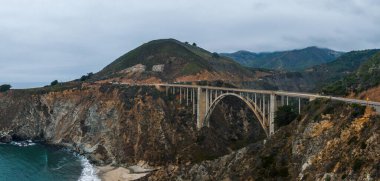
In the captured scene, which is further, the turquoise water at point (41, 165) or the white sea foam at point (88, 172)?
the turquoise water at point (41, 165)

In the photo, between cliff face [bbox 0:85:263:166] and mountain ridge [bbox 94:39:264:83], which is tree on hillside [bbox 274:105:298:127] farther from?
mountain ridge [bbox 94:39:264:83]

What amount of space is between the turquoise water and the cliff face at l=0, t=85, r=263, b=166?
18.8ft

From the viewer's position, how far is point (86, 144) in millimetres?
118000

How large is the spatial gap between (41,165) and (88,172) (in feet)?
53.7

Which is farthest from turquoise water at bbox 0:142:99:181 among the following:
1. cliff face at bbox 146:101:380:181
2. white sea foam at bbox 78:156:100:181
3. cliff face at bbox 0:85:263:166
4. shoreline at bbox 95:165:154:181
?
cliff face at bbox 146:101:380:181

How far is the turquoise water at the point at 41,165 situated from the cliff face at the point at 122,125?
5.72m

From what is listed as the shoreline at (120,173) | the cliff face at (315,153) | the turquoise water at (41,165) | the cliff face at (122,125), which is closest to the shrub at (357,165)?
the cliff face at (315,153)

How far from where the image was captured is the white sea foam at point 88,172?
87.4 meters

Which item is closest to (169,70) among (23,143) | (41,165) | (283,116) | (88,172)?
(23,143)

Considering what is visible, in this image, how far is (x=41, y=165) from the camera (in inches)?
3971

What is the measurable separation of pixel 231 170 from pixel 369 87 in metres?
25.9

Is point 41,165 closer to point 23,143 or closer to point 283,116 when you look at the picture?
point 23,143

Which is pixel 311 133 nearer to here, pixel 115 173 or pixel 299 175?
pixel 299 175

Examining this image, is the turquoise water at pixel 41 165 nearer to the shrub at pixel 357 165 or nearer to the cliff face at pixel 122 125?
the cliff face at pixel 122 125
